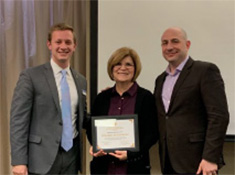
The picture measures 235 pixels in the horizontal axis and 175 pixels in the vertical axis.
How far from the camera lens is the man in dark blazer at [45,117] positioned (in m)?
1.50

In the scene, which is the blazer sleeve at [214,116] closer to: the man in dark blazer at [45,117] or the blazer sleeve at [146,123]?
the blazer sleeve at [146,123]

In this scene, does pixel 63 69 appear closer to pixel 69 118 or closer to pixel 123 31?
pixel 69 118

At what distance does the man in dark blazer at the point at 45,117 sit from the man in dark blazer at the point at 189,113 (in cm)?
63

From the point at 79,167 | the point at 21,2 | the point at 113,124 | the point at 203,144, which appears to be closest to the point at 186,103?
the point at 203,144

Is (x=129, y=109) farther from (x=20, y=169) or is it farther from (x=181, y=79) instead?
(x=20, y=169)

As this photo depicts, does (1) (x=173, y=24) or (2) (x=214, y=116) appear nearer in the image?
(2) (x=214, y=116)

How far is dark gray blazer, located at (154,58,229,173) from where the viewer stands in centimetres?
140

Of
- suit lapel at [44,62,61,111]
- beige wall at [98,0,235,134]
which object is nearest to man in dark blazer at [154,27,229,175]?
beige wall at [98,0,235,134]

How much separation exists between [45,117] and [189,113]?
948mm

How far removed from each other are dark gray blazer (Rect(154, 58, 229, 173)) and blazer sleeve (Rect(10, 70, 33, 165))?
897mm

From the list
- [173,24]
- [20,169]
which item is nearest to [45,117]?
[20,169]

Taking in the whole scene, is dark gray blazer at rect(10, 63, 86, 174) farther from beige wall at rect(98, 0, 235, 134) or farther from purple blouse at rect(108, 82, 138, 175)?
beige wall at rect(98, 0, 235, 134)

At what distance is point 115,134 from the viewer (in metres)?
1.53

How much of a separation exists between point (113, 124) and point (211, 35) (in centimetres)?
131
